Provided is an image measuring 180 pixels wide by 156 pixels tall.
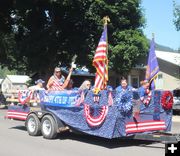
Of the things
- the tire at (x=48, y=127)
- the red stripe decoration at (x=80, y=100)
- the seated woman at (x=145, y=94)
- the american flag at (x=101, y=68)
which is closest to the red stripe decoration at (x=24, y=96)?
the tire at (x=48, y=127)

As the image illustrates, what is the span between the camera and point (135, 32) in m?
30.2

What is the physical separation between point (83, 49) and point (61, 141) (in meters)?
18.9

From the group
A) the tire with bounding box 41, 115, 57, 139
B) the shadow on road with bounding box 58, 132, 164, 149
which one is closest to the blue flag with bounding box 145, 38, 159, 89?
the shadow on road with bounding box 58, 132, 164, 149

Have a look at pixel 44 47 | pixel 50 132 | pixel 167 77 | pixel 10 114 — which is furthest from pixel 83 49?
pixel 50 132

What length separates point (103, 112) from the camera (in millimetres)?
10570

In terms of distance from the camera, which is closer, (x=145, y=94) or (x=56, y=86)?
(x=145, y=94)

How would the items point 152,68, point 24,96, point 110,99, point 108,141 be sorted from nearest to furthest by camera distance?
point 110,99, point 108,141, point 152,68, point 24,96

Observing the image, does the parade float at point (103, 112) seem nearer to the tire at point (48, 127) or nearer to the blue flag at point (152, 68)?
the tire at point (48, 127)

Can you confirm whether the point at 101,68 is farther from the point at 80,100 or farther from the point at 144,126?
the point at 144,126

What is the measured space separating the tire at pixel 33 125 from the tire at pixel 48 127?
0.20 metres

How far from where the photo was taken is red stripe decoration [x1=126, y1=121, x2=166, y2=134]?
10.5m

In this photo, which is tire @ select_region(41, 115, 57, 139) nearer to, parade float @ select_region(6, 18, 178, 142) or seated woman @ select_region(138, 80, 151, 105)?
parade float @ select_region(6, 18, 178, 142)

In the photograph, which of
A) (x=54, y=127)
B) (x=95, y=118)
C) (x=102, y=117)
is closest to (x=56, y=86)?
(x=54, y=127)

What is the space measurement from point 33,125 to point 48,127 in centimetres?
78
